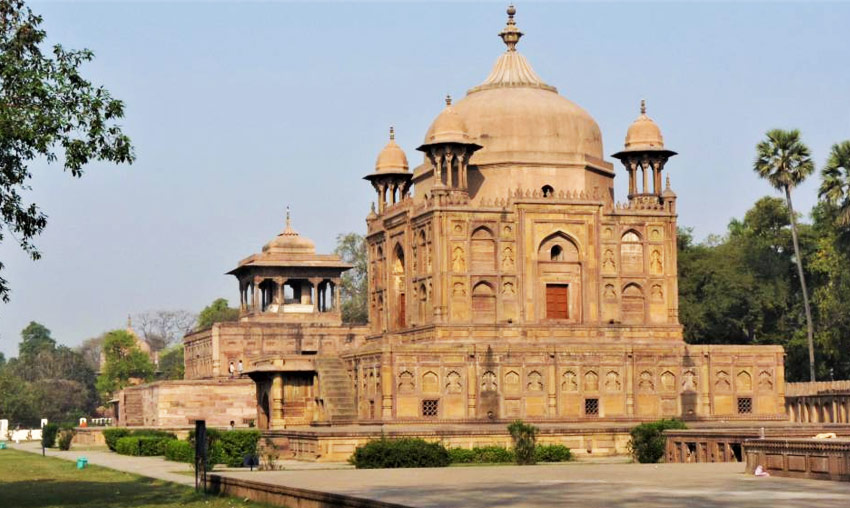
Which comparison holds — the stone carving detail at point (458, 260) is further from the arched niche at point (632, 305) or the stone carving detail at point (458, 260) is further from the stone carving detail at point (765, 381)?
the stone carving detail at point (765, 381)

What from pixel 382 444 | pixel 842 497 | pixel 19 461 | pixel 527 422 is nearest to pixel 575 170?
pixel 527 422

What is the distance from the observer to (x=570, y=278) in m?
60.4

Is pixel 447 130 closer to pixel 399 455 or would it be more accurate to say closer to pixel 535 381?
pixel 535 381

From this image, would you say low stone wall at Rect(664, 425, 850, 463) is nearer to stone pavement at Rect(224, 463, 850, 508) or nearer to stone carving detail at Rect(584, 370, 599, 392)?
stone pavement at Rect(224, 463, 850, 508)

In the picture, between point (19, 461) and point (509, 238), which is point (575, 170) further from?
point (19, 461)

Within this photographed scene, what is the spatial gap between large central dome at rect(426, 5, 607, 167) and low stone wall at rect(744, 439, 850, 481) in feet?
99.7

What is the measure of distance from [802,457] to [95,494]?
675 inches

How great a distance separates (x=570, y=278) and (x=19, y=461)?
75.4 ft

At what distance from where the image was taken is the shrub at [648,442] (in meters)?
48.8

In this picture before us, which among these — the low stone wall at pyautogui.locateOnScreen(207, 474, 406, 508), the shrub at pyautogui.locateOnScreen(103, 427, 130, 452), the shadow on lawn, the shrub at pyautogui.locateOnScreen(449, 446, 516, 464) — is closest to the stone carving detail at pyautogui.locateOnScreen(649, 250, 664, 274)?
the shrub at pyautogui.locateOnScreen(449, 446, 516, 464)

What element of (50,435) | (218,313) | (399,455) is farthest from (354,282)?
(399,455)

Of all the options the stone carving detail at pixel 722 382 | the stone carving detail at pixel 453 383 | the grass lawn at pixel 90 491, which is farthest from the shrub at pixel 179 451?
the stone carving detail at pixel 722 382

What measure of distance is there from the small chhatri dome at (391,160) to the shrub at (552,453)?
62.3 ft

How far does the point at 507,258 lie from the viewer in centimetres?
5975
